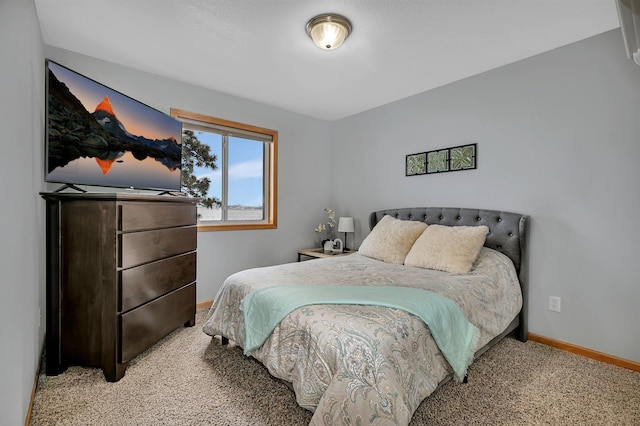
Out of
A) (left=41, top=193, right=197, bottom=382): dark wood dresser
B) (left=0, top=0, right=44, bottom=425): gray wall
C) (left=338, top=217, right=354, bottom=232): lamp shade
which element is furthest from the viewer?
(left=338, top=217, right=354, bottom=232): lamp shade

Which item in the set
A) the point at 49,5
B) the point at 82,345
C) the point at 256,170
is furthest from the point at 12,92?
the point at 256,170

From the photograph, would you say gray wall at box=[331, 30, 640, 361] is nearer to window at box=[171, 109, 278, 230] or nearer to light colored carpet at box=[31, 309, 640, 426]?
light colored carpet at box=[31, 309, 640, 426]

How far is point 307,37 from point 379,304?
6.39ft

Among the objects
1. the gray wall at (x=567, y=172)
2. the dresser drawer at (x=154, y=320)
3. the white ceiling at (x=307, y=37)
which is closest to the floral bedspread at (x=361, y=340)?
the dresser drawer at (x=154, y=320)

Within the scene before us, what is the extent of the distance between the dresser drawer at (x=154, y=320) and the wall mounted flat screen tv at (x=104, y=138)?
96 cm

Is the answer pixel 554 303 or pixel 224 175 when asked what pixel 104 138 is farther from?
pixel 554 303

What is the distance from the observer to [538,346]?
8.07 feet

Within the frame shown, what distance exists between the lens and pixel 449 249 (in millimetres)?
2477

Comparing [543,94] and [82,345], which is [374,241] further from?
[82,345]

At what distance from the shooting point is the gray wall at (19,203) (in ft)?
3.87

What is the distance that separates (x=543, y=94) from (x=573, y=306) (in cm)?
172

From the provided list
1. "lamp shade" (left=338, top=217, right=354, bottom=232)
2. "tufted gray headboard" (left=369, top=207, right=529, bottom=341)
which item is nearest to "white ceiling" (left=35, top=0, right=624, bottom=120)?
"tufted gray headboard" (left=369, top=207, right=529, bottom=341)

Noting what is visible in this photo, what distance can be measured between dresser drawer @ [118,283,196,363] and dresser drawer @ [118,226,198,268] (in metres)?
0.33

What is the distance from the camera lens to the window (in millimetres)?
3281
